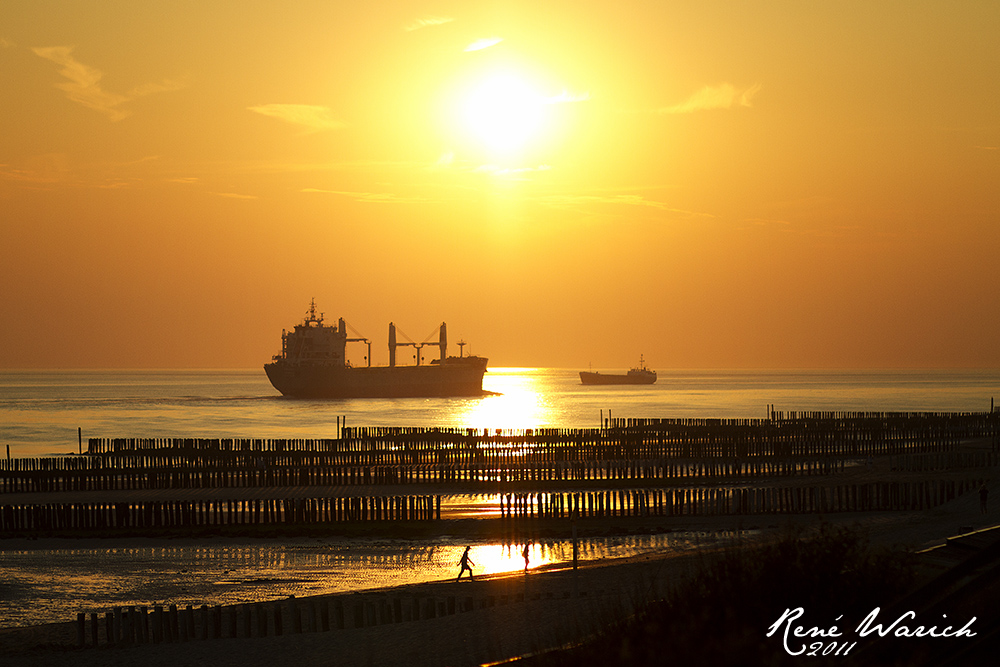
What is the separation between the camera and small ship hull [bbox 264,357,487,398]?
167375 millimetres

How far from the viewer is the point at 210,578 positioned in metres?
24.4

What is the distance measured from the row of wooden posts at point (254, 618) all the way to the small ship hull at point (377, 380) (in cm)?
14975

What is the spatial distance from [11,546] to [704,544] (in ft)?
76.0

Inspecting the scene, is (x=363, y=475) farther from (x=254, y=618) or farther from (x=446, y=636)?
(x=446, y=636)

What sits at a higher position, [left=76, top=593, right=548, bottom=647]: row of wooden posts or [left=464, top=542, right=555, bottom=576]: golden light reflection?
[left=76, top=593, right=548, bottom=647]: row of wooden posts

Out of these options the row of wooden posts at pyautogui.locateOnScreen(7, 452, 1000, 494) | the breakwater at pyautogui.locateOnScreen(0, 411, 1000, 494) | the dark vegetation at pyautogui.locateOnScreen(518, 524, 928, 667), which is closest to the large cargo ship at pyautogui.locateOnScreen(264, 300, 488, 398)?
the breakwater at pyautogui.locateOnScreen(0, 411, 1000, 494)

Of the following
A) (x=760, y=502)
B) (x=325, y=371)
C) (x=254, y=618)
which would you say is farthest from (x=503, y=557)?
(x=325, y=371)

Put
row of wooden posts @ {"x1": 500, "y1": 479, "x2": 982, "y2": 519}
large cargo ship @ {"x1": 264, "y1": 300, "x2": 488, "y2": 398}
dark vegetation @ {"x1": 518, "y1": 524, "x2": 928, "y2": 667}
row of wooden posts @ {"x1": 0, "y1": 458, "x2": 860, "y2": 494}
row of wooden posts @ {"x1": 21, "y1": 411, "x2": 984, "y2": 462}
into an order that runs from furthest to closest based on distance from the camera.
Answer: large cargo ship @ {"x1": 264, "y1": 300, "x2": 488, "y2": 398}
row of wooden posts @ {"x1": 21, "y1": 411, "x2": 984, "y2": 462}
row of wooden posts @ {"x1": 0, "y1": 458, "x2": 860, "y2": 494}
row of wooden posts @ {"x1": 500, "y1": 479, "x2": 982, "y2": 519}
dark vegetation @ {"x1": 518, "y1": 524, "x2": 928, "y2": 667}

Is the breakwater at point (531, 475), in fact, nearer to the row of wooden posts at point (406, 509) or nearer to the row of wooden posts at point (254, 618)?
the row of wooden posts at point (406, 509)

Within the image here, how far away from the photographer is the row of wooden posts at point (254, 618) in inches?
687

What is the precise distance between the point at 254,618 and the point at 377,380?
157950 mm

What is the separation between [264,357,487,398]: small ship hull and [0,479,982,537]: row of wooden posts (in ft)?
437

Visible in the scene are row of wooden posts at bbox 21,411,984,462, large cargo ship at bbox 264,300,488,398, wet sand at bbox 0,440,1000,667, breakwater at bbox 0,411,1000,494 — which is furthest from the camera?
large cargo ship at bbox 264,300,488,398

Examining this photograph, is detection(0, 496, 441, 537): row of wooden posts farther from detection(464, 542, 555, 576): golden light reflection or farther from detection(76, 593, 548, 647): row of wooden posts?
detection(76, 593, 548, 647): row of wooden posts
